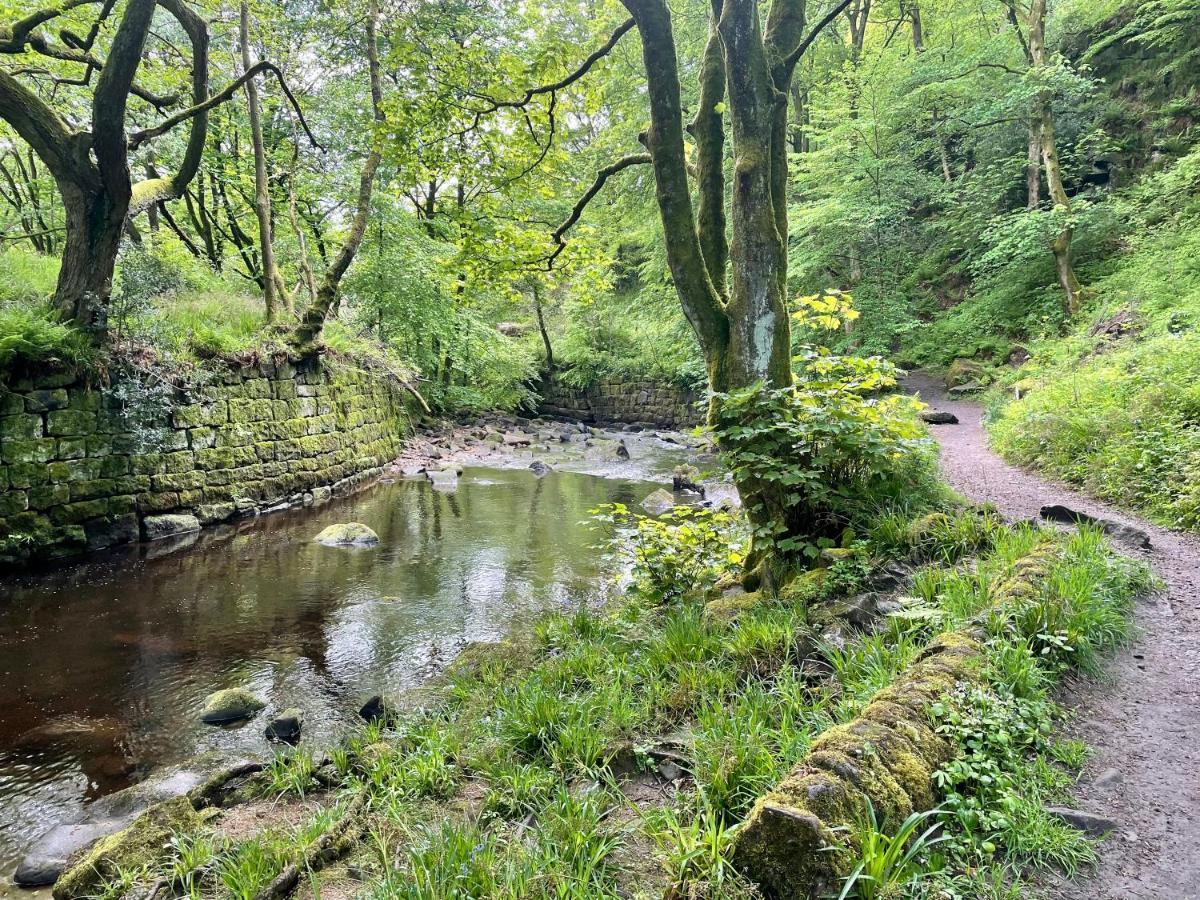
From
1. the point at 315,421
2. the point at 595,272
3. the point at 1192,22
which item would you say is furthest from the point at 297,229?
the point at 1192,22

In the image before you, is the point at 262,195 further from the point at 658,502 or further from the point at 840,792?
the point at 840,792

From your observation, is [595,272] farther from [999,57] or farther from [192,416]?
[999,57]

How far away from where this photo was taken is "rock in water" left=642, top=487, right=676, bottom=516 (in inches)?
389

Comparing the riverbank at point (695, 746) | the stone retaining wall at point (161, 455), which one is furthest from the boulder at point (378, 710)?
the stone retaining wall at point (161, 455)

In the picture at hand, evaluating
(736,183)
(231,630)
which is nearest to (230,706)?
(231,630)

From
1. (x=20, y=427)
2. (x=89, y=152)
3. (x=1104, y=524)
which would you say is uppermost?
(x=89, y=152)

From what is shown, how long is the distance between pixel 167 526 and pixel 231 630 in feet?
11.8

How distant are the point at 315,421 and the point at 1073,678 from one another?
1187cm

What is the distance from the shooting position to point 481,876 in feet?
6.33

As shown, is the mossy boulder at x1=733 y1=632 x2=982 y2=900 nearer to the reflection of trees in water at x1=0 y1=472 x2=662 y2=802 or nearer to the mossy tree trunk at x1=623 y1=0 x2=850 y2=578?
the mossy tree trunk at x1=623 y1=0 x2=850 y2=578

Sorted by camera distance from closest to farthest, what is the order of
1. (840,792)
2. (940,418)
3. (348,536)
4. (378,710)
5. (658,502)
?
(840,792)
(378,710)
(348,536)
(658,502)
(940,418)

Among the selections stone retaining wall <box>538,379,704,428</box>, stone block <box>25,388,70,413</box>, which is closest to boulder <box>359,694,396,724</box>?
stone block <box>25,388,70,413</box>

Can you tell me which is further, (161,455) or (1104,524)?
(161,455)

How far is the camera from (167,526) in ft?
26.6
